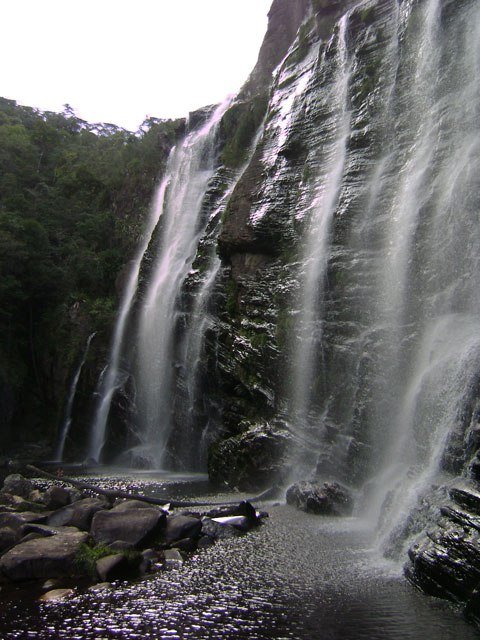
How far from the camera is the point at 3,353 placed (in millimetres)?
26500

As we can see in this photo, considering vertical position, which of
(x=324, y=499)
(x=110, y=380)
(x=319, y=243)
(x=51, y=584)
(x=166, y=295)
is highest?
(x=319, y=243)

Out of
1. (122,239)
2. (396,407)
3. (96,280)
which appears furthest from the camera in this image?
(122,239)

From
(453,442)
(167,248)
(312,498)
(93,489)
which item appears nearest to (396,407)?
(312,498)

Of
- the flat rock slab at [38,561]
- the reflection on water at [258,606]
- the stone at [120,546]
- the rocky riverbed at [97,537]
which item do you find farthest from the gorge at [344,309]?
the flat rock slab at [38,561]

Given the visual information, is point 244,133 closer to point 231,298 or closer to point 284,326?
point 231,298

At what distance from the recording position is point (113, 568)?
270 inches

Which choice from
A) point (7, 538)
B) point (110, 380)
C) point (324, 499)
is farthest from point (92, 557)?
point (110, 380)

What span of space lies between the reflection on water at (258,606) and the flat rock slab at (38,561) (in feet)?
2.15

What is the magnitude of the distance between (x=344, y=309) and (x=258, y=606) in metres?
9.03

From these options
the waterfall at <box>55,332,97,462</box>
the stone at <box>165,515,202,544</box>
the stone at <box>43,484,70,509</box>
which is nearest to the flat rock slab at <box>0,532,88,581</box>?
the stone at <box>165,515,202,544</box>

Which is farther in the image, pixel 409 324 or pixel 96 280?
pixel 96 280

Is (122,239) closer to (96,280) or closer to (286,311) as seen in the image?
(96,280)

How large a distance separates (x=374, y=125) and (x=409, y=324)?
7.13 m

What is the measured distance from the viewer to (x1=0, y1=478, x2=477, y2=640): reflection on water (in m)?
5.22
